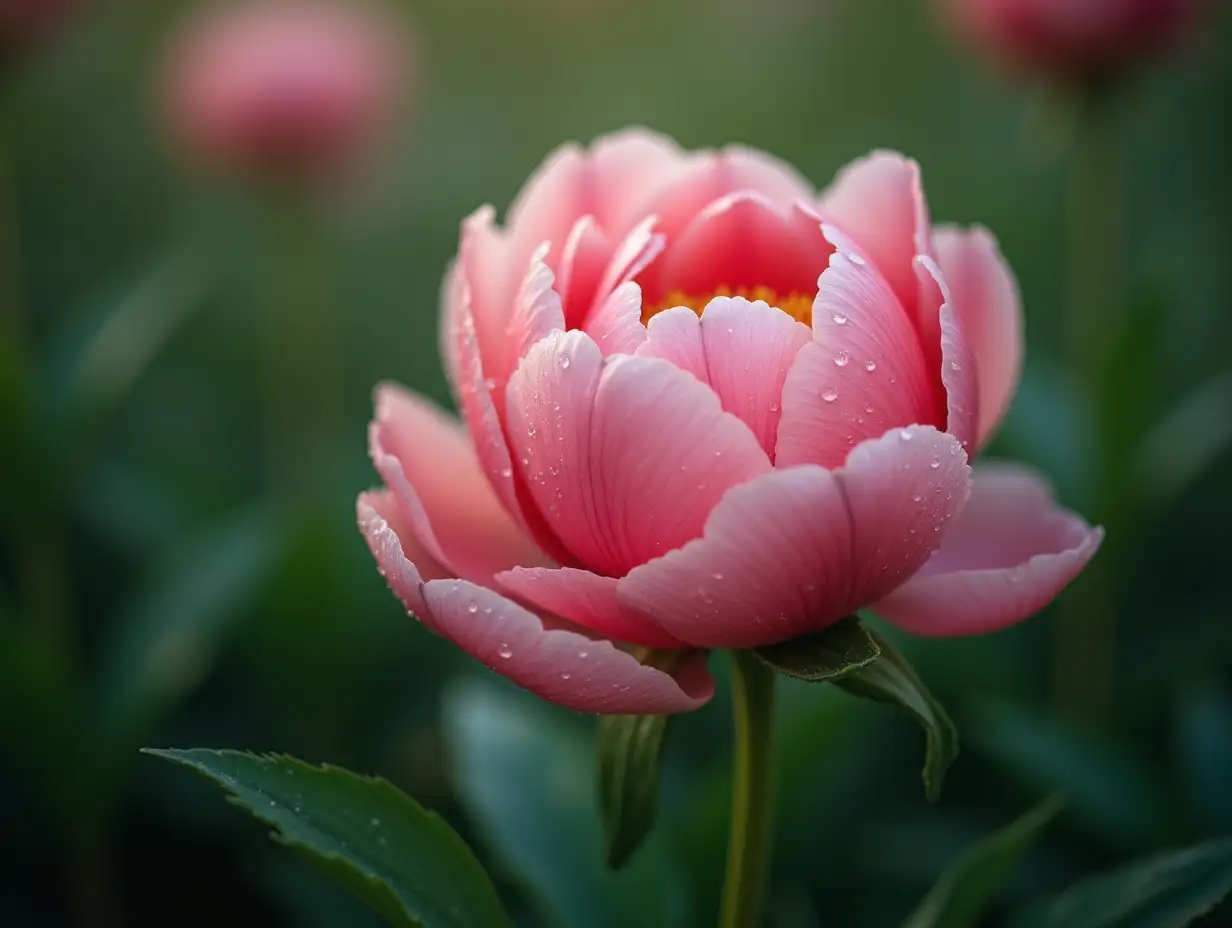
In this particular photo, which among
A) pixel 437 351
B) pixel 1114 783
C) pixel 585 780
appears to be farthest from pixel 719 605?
pixel 437 351

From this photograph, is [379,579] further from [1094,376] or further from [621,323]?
[621,323]

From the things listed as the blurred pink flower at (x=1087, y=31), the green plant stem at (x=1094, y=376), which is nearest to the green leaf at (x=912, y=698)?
the green plant stem at (x=1094, y=376)

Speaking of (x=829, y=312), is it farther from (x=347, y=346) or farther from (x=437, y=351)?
(x=347, y=346)

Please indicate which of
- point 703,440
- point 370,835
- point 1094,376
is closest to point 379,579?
point 1094,376

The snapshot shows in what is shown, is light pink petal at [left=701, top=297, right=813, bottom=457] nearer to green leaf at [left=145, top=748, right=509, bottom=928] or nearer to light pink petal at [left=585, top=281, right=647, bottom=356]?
light pink petal at [left=585, top=281, right=647, bottom=356]

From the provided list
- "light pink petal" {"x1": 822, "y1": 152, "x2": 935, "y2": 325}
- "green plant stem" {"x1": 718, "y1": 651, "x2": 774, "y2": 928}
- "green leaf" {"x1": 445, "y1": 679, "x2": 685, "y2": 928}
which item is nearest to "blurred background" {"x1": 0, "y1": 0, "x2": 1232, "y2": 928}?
"green leaf" {"x1": 445, "y1": 679, "x2": 685, "y2": 928}
